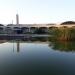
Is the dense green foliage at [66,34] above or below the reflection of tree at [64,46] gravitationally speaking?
above

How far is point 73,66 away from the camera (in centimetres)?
1085

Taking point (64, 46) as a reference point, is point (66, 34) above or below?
above

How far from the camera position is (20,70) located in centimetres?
986

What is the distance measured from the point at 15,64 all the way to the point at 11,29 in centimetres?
5308

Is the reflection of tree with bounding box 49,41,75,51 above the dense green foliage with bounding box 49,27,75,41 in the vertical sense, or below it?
below

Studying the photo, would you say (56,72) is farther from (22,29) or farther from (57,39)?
(22,29)

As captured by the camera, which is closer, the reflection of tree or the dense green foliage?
the reflection of tree

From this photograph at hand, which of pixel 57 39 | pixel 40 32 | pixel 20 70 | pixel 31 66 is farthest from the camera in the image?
pixel 40 32

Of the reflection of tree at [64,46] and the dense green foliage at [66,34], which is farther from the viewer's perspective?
the dense green foliage at [66,34]

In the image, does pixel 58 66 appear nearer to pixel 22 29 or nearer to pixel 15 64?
pixel 15 64

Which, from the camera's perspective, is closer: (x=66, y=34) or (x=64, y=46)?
(x=64, y=46)

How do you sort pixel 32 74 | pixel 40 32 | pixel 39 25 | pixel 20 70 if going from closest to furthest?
pixel 32 74 < pixel 20 70 < pixel 40 32 < pixel 39 25

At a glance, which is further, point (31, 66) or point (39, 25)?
point (39, 25)

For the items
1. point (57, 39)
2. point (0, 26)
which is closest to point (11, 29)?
point (0, 26)
